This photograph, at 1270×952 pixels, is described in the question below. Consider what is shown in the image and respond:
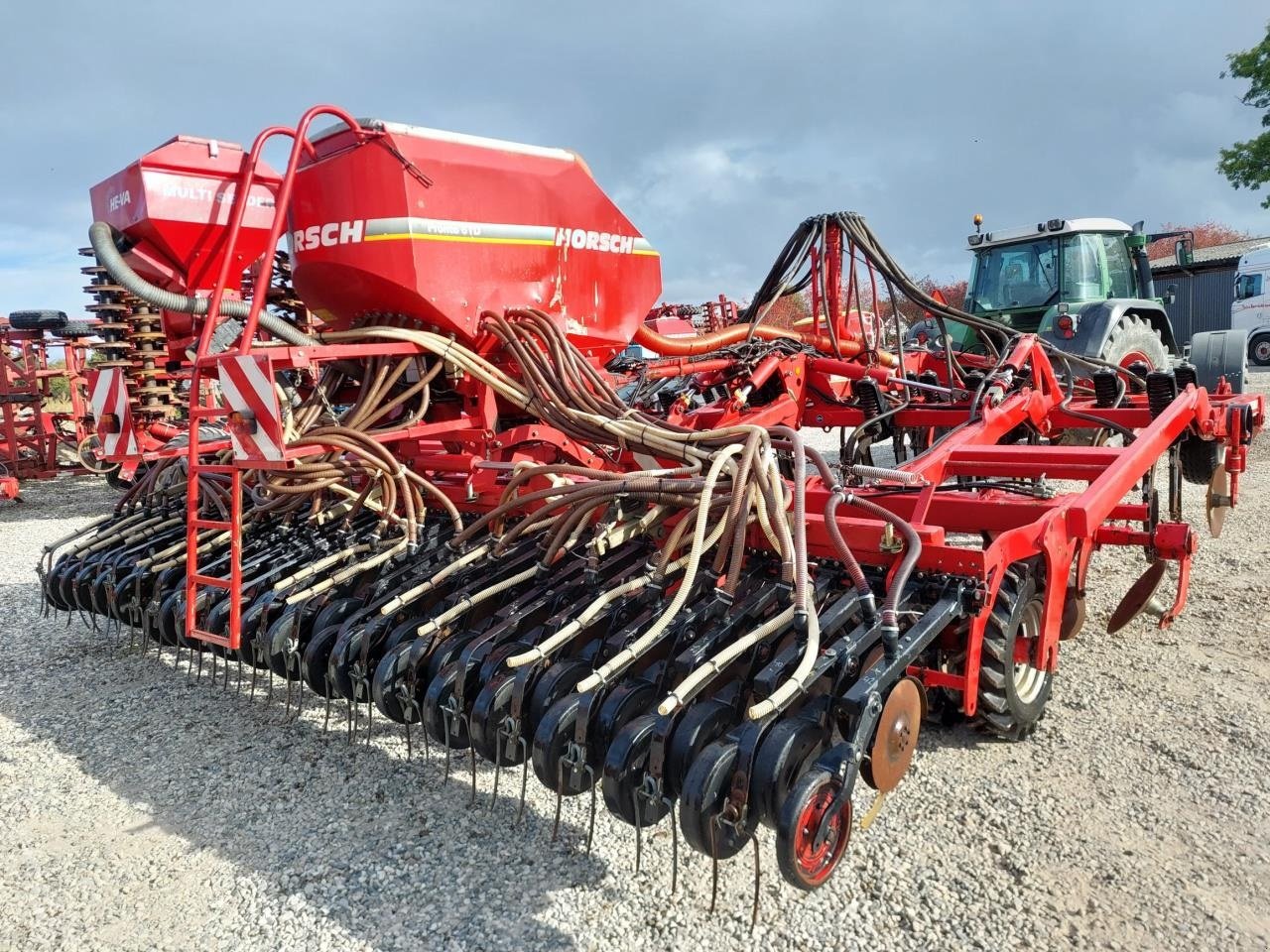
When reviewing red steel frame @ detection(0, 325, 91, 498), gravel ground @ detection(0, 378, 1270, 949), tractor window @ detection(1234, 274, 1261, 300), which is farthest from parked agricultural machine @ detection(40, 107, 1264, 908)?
tractor window @ detection(1234, 274, 1261, 300)

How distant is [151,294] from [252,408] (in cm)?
90

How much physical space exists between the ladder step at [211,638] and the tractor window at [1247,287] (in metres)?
18.6

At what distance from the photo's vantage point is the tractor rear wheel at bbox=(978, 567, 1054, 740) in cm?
237

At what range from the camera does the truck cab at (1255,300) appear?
1584 centimetres

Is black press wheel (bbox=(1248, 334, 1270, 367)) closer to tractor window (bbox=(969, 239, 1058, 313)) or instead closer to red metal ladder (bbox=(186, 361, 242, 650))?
tractor window (bbox=(969, 239, 1058, 313))

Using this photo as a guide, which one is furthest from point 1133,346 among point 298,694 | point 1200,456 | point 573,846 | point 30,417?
point 30,417

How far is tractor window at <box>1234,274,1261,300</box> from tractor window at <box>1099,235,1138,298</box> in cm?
1049

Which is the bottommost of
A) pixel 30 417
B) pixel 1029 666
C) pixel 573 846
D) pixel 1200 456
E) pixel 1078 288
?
pixel 573 846

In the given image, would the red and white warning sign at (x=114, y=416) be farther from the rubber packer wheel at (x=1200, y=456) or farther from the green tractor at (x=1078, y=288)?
the green tractor at (x=1078, y=288)

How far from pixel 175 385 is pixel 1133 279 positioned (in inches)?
336

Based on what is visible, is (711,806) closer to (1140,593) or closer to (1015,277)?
(1140,593)

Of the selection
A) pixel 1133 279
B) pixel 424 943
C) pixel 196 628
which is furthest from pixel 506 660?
pixel 1133 279

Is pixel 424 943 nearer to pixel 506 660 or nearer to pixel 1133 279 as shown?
pixel 506 660

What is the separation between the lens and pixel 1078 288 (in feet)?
25.5
